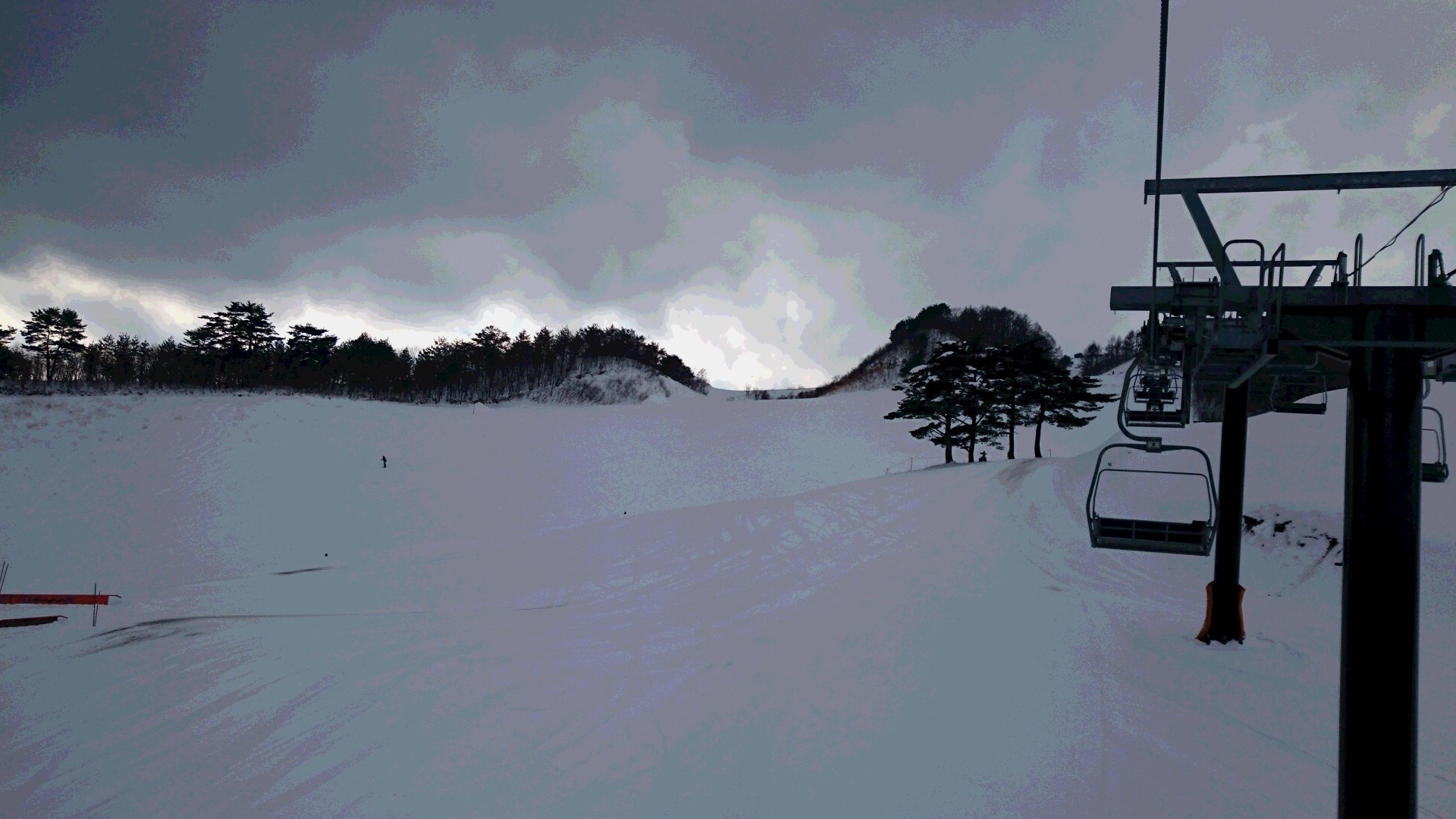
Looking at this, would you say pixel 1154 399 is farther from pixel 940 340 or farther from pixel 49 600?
pixel 940 340

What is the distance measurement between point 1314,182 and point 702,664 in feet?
Result: 23.9

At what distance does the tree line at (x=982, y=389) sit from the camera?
99.6 feet

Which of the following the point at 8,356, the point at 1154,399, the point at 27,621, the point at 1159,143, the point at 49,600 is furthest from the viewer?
the point at 8,356

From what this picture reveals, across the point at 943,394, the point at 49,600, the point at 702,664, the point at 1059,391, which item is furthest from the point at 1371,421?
the point at 1059,391

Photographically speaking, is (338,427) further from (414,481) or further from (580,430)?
(580,430)

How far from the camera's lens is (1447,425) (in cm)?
1448

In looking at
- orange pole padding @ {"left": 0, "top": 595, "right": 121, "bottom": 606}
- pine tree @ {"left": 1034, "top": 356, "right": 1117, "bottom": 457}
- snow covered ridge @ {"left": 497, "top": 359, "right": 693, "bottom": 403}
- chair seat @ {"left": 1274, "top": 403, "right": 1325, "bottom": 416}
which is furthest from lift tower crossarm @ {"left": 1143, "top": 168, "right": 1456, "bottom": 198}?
snow covered ridge @ {"left": 497, "top": 359, "right": 693, "bottom": 403}

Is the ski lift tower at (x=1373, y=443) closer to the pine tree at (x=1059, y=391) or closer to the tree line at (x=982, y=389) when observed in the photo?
the tree line at (x=982, y=389)

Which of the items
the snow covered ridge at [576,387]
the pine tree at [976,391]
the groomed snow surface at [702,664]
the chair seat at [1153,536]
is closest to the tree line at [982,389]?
the pine tree at [976,391]

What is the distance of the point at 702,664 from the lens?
8055 millimetres

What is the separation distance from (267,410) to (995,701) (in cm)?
3867

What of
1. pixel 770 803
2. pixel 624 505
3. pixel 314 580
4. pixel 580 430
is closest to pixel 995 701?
pixel 770 803

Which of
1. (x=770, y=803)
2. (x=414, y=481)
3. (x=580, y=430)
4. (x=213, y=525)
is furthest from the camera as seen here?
(x=580, y=430)

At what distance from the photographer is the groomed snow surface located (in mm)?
5383
